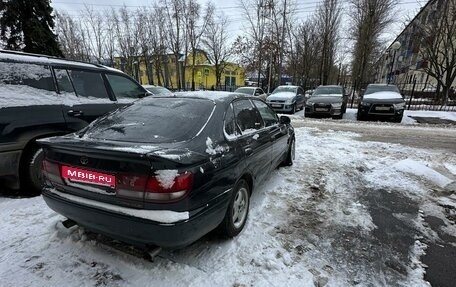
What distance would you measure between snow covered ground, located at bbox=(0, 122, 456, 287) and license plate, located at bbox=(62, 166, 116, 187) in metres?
0.82

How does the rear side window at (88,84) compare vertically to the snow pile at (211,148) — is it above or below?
above

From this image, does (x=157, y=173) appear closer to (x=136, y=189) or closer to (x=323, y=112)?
(x=136, y=189)

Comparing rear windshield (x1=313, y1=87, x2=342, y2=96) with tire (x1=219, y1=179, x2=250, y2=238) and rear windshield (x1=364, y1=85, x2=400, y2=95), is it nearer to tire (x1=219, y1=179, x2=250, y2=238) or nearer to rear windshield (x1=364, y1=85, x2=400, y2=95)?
rear windshield (x1=364, y1=85, x2=400, y2=95)

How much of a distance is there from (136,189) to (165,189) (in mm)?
235

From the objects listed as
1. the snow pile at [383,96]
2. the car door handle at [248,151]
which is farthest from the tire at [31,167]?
the snow pile at [383,96]

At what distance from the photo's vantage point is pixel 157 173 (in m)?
2.15

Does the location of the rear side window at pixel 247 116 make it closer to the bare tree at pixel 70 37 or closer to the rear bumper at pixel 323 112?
the rear bumper at pixel 323 112

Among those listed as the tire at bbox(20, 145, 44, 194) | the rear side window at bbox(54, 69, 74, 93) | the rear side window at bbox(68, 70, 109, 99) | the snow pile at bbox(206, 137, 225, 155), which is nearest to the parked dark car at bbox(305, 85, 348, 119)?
the rear side window at bbox(68, 70, 109, 99)

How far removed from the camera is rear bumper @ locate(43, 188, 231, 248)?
7.22 ft

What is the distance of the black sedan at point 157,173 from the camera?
86.2 inches

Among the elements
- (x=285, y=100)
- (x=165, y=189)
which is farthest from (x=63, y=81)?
(x=285, y=100)

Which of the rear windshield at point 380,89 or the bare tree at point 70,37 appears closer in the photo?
the rear windshield at point 380,89

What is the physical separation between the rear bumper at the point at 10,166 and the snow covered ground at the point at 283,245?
0.92ft

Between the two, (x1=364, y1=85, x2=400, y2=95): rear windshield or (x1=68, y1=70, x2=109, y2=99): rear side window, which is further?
(x1=364, y1=85, x2=400, y2=95): rear windshield
